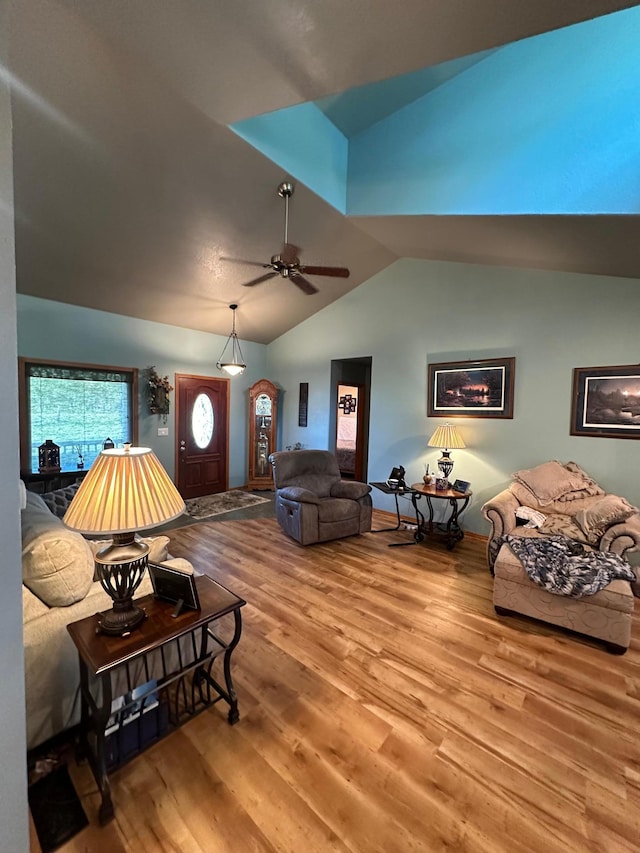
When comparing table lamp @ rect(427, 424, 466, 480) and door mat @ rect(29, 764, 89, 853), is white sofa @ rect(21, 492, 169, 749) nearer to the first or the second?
door mat @ rect(29, 764, 89, 853)

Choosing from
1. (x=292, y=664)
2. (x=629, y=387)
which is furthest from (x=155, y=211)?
(x=629, y=387)

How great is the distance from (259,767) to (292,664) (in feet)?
1.96

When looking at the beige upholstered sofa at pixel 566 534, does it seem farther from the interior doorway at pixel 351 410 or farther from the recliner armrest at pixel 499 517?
the interior doorway at pixel 351 410

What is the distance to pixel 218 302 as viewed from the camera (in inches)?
192

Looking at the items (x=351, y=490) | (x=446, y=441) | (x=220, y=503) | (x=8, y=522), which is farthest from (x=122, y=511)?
(x=220, y=503)

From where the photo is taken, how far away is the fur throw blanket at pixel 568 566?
230 cm

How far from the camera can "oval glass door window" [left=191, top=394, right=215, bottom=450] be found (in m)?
5.73

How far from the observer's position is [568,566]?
2451mm

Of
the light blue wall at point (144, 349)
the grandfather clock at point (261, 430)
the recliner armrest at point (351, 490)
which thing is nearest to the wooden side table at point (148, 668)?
the recliner armrest at point (351, 490)

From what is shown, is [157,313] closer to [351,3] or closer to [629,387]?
[351,3]

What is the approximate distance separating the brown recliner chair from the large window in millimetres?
2457

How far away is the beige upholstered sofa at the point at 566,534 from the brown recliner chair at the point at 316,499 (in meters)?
1.45

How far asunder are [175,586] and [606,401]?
4.04 metres

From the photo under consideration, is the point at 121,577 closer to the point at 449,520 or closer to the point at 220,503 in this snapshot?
the point at 449,520
